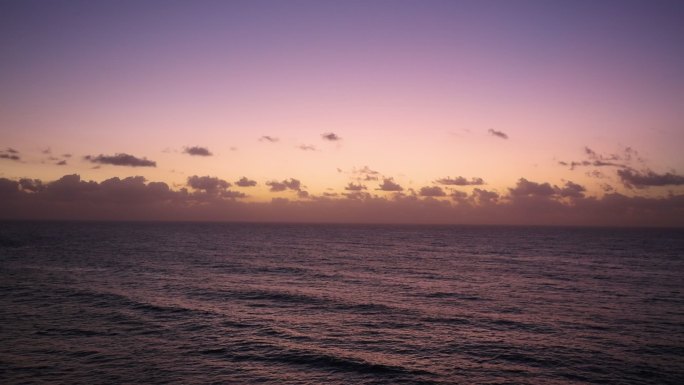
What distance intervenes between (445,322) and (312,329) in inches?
506

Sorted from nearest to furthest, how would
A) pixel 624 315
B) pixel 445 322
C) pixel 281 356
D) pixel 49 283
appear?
pixel 281 356, pixel 445 322, pixel 624 315, pixel 49 283

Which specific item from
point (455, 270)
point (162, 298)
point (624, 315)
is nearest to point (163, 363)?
point (162, 298)

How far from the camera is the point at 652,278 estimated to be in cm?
7125

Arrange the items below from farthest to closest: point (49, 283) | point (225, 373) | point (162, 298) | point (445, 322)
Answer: point (49, 283) → point (162, 298) → point (445, 322) → point (225, 373)

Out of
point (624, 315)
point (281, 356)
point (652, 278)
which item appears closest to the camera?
point (281, 356)

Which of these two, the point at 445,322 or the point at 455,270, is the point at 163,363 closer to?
the point at 445,322

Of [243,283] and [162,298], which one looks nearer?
[162,298]

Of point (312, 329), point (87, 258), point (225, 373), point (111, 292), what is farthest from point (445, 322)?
point (87, 258)

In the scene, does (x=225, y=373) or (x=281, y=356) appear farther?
(x=281, y=356)

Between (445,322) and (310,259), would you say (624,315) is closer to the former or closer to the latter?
(445,322)

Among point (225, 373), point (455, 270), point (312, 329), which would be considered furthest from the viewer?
point (455, 270)

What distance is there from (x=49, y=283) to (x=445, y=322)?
52.3 m

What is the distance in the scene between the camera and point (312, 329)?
38969 millimetres

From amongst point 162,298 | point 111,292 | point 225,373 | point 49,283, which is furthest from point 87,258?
point 225,373
